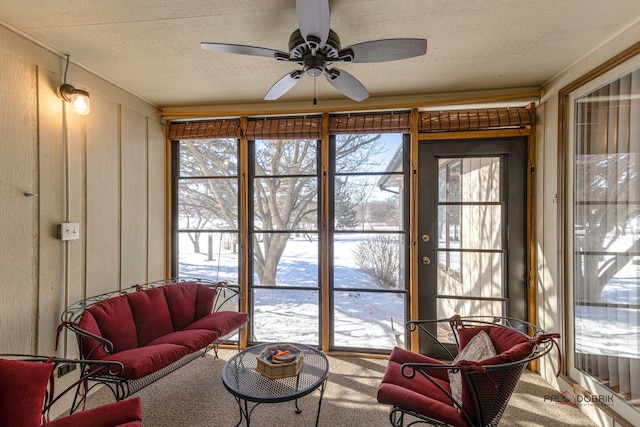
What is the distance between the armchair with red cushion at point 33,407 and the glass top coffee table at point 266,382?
21.0 inches

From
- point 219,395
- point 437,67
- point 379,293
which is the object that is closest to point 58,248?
point 219,395

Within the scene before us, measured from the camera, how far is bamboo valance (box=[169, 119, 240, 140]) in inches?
128

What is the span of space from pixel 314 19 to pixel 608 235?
93.5 inches

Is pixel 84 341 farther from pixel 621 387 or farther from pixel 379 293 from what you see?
pixel 621 387

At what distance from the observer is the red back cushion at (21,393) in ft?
4.57

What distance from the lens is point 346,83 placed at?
6.74 ft

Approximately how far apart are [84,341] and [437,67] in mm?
3326

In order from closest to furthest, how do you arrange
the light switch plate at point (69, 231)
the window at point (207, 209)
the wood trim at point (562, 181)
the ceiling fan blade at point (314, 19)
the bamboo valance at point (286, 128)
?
the ceiling fan blade at point (314, 19), the light switch plate at point (69, 231), the wood trim at point (562, 181), the bamboo valance at point (286, 128), the window at point (207, 209)

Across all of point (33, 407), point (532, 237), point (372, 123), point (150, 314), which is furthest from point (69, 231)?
point (532, 237)

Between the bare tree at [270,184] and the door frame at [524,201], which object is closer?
the door frame at [524,201]

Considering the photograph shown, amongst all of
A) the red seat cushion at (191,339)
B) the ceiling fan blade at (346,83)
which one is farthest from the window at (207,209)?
the ceiling fan blade at (346,83)

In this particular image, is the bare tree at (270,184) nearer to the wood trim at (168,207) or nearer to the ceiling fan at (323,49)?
the wood trim at (168,207)

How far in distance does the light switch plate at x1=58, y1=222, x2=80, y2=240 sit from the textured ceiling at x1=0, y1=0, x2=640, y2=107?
131 centimetres

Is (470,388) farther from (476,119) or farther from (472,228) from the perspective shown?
(476,119)
